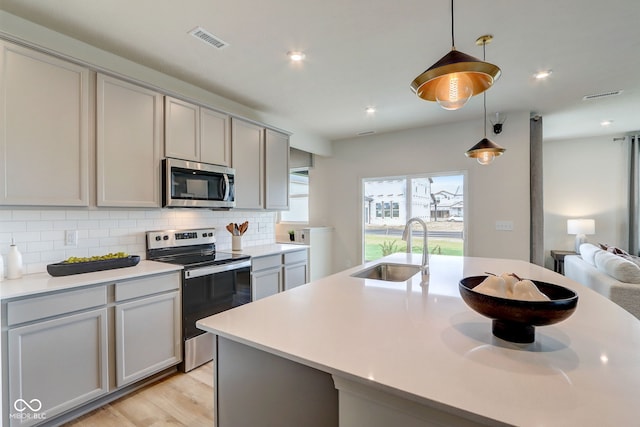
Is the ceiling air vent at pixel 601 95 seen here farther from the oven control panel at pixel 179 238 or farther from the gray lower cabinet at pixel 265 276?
the oven control panel at pixel 179 238

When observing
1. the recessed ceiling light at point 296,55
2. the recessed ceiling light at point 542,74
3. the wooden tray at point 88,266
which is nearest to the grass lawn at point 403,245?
the recessed ceiling light at point 542,74

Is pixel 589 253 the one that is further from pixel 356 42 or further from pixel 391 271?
pixel 356 42

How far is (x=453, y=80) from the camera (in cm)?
138

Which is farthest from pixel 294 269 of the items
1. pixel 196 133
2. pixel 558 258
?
pixel 558 258

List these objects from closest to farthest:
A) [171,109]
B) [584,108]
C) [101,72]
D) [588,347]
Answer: [588,347] < [101,72] < [171,109] < [584,108]

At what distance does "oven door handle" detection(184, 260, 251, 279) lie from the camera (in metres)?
2.41

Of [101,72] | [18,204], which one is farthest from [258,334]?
[101,72]

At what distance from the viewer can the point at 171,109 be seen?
2598 millimetres

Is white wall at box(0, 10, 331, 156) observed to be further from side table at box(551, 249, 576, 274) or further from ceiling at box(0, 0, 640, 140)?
side table at box(551, 249, 576, 274)

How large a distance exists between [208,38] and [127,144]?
3.41 ft

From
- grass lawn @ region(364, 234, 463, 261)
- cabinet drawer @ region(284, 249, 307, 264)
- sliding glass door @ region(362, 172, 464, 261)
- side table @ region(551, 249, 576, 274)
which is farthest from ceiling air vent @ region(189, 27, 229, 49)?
side table @ region(551, 249, 576, 274)

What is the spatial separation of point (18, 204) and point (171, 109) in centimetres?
131

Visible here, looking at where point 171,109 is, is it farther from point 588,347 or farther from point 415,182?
point 415,182

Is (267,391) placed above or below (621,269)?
below
